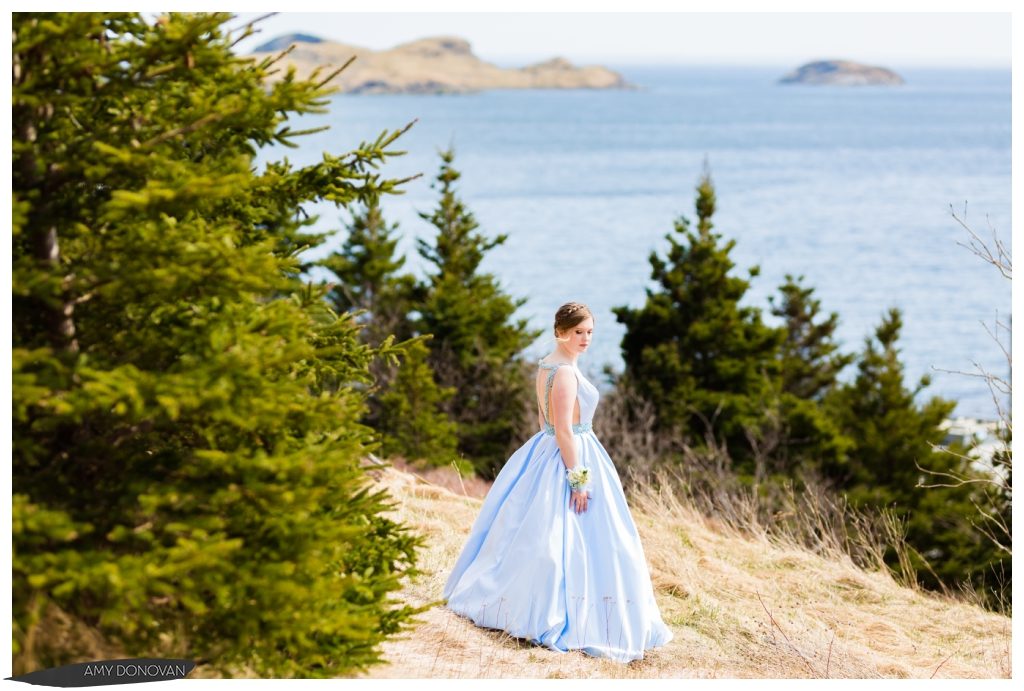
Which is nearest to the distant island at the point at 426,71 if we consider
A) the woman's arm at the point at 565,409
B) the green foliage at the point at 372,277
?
the green foliage at the point at 372,277

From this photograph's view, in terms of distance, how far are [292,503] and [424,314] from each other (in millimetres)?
21047

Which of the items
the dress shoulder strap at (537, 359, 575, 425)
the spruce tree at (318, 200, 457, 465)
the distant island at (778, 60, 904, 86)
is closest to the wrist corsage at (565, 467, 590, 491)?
the dress shoulder strap at (537, 359, 575, 425)

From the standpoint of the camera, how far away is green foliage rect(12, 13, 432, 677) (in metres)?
4.24

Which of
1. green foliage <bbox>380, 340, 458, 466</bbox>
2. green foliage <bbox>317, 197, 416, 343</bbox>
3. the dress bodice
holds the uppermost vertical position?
the dress bodice

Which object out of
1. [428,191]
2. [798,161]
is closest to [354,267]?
[428,191]

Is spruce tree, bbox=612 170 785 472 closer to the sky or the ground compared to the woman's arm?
closer to the ground

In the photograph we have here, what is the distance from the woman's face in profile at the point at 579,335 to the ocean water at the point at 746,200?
51.9 feet

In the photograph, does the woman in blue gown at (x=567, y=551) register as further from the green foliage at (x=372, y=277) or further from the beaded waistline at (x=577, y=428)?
Result: the green foliage at (x=372, y=277)

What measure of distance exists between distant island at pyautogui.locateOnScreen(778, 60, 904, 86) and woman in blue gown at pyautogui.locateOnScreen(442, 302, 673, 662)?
168m

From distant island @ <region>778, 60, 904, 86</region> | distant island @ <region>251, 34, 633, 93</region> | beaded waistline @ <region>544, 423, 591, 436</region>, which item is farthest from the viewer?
distant island @ <region>778, 60, 904, 86</region>

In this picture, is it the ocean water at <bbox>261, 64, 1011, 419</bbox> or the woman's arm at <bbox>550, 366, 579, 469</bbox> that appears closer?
the woman's arm at <bbox>550, 366, 579, 469</bbox>

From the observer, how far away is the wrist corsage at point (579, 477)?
6.02 meters

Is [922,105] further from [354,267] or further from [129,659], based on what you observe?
[129,659]

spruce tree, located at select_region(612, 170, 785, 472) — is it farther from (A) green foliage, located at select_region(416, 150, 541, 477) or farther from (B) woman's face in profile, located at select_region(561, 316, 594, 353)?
(B) woman's face in profile, located at select_region(561, 316, 594, 353)
